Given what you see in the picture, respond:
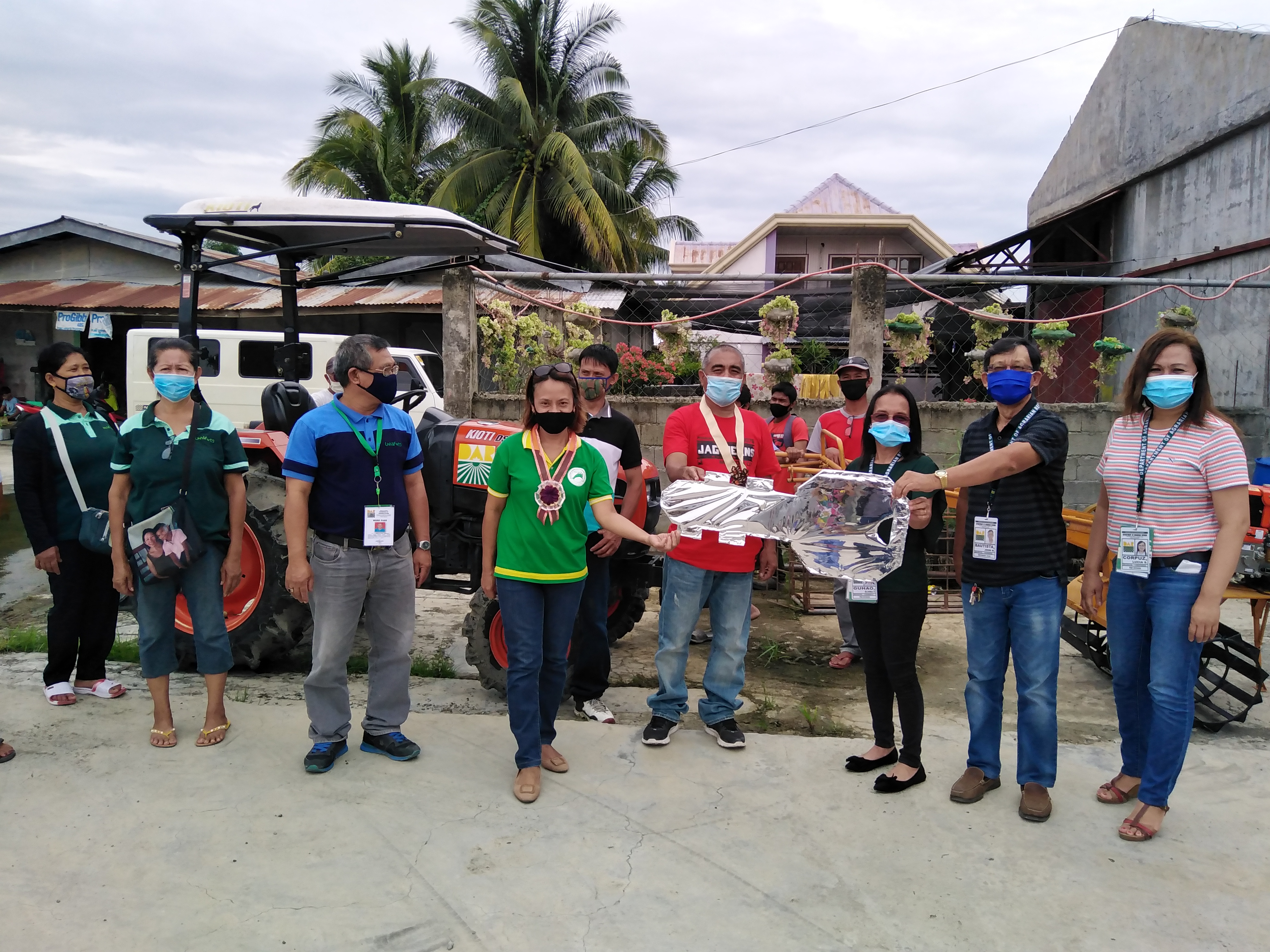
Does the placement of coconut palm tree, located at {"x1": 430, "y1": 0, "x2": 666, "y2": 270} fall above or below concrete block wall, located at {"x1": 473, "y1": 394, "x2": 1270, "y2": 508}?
above

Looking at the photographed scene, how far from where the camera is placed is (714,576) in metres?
3.67

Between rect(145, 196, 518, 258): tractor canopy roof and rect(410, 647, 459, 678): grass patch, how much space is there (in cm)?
232

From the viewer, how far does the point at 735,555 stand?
3.57 m

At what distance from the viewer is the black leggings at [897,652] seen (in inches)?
129

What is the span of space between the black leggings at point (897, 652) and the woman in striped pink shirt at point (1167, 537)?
26.8 inches

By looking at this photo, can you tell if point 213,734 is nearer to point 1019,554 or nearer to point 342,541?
point 342,541

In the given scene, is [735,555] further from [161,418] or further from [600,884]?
[161,418]

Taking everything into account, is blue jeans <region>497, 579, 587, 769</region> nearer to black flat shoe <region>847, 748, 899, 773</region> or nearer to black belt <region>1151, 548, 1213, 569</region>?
black flat shoe <region>847, 748, 899, 773</region>

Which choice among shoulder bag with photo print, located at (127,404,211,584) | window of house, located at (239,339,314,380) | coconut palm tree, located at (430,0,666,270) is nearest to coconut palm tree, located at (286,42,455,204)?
coconut palm tree, located at (430,0,666,270)

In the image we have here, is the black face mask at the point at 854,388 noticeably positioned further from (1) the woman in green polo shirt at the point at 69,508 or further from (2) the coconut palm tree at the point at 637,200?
(2) the coconut palm tree at the point at 637,200

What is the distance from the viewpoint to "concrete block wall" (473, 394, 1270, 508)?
706cm

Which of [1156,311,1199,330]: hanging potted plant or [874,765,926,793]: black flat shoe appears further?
[1156,311,1199,330]: hanging potted plant

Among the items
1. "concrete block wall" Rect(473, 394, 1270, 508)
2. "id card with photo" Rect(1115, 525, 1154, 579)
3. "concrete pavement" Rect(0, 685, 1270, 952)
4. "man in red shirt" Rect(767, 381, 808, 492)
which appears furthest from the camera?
"concrete block wall" Rect(473, 394, 1270, 508)

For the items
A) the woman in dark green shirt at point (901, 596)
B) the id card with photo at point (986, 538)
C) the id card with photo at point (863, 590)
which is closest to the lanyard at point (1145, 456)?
the id card with photo at point (986, 538)
